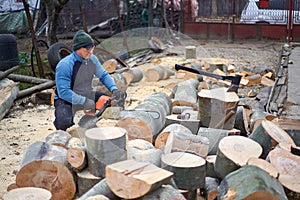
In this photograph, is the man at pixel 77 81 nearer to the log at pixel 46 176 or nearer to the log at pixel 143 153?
the log at pixel 143 153

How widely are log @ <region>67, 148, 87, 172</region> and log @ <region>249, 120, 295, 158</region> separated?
62.1 inches

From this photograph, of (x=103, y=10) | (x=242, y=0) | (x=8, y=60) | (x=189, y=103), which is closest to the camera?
(x=189, y=103)

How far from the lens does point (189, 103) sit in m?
5.93

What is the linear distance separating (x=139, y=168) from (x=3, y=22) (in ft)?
44.7

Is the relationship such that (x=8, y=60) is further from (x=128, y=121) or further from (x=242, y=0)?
(x=242, y=0)

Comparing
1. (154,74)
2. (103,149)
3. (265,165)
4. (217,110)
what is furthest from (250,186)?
(154,74)

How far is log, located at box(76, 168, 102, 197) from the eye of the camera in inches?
140

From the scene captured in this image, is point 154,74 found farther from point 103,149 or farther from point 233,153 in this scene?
point 103,149

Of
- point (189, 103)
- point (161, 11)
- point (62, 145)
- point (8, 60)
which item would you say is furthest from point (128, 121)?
point (161, 11)

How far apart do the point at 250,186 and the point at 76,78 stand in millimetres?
2579

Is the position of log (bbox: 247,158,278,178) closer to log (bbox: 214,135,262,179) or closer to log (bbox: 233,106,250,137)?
log (bbox: 214,135,262,179)

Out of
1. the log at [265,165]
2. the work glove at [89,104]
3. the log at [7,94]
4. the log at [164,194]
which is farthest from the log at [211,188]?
the log at [7,94]

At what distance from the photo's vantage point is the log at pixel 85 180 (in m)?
3.56

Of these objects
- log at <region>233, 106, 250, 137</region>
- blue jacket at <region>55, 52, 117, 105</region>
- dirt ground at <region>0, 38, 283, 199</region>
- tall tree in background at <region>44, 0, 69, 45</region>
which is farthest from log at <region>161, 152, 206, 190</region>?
tall tree in background at <region>44, 0, 69, 45</region>
